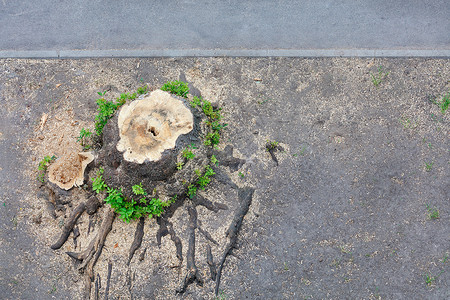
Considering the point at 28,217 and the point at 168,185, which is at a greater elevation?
the point at 168,185

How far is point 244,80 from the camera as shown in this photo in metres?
6.27

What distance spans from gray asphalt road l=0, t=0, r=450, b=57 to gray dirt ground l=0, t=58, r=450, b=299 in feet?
0.86

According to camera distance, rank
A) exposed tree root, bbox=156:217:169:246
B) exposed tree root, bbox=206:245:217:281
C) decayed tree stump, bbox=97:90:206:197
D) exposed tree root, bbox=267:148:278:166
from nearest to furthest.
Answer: decayed tree stump, bbox=97:90:206:197 < exposed tree root, bbox=206:245:217:281 < exposed tree root, bbox=156:217:169:246 < exposed tree root, bbox=267:148:278:166

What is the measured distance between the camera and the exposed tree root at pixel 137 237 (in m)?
5.06

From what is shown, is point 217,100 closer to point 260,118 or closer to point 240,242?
point 260,118

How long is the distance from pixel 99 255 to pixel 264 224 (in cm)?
210

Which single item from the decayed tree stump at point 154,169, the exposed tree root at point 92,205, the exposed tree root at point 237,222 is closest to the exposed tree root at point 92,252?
the decayed tree stump at point 154,169

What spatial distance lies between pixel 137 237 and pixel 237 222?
1268mm

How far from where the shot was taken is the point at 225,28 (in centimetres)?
677

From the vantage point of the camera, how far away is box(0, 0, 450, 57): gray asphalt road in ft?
21.4

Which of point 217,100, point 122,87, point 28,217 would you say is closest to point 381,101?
point 217,100

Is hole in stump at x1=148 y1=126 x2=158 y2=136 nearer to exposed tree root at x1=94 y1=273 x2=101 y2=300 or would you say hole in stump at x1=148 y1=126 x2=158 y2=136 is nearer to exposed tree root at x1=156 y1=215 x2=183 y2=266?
exposed tree root at x1=156 y1=215 x2=183 y2=266

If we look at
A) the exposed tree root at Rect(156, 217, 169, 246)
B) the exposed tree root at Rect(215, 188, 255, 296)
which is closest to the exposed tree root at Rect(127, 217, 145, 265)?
the exposed tree root at Rect(156, 217, 169, 246)

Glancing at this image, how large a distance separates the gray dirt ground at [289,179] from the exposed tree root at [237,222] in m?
0.09
